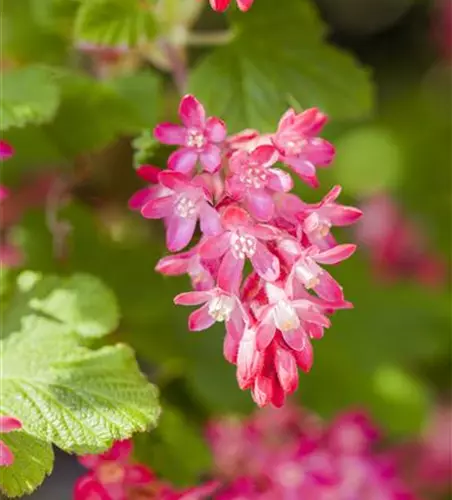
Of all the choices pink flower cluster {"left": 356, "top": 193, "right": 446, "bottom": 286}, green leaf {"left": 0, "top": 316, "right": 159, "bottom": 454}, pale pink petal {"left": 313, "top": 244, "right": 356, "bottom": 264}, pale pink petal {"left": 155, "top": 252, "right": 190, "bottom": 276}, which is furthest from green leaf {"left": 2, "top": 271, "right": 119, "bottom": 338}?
pink flower cluster {"left": 356, "top": 193, "right": 446, "bottom": 286}

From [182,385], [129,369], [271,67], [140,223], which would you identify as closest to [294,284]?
[129,369]

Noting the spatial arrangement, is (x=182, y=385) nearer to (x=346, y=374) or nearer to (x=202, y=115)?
(x=346, y=374)

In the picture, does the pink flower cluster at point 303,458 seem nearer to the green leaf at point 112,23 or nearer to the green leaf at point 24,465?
the green leaf at point 24,465

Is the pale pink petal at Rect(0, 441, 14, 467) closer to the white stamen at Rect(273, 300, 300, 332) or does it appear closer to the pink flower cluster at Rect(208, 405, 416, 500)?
the white stamen at Rect(273, 300, 300, 332)

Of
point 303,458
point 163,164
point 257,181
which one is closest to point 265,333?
point 257,181

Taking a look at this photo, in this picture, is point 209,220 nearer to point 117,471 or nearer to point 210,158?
point 210,158

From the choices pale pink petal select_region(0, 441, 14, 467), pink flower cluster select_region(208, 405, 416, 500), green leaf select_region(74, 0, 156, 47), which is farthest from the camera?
pink flower cluster select_region(208, 405, 416, 500)

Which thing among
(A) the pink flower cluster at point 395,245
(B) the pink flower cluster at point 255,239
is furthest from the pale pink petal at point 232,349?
(A) the pink flower cluster at point 395,245

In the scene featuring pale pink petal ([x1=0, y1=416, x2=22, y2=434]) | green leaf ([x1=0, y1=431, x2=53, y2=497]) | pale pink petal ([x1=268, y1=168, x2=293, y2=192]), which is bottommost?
green leaf ([x1=0, y1=431, x2=53, y2=497])
